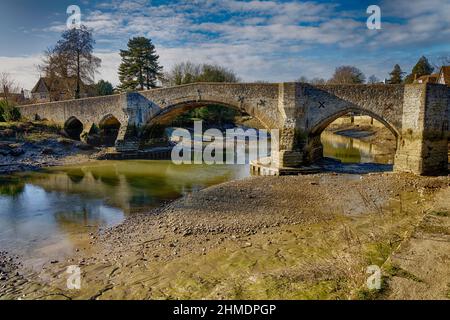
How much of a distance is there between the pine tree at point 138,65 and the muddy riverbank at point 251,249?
3237cm

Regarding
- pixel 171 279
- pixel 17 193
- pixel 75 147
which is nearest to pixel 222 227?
pixel 171 279

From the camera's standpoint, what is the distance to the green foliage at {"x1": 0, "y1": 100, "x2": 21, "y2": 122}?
3145 cm

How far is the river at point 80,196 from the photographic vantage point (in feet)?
28.8

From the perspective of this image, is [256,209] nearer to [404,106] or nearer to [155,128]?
[404,106]

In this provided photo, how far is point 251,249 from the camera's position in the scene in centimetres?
742

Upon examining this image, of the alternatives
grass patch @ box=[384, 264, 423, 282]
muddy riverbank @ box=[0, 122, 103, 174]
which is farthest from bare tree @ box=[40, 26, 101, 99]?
grass patch @ box=[384, 264, 423, 282]

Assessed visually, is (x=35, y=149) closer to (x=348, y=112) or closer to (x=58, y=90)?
(x=58, y=90)

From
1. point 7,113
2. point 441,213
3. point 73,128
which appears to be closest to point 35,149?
point 73,128

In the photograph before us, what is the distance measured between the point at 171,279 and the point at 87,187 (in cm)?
1136

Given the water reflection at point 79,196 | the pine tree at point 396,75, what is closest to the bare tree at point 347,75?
the pine tree at point 396,75

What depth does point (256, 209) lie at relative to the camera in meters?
10.5

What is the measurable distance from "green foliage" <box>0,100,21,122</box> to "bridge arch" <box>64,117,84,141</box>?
544 centimetres

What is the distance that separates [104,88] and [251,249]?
4646 cm

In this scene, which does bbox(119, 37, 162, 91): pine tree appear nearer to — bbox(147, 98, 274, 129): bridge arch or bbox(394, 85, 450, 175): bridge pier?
bbox(147, 98, 274, 129): bridge arch
